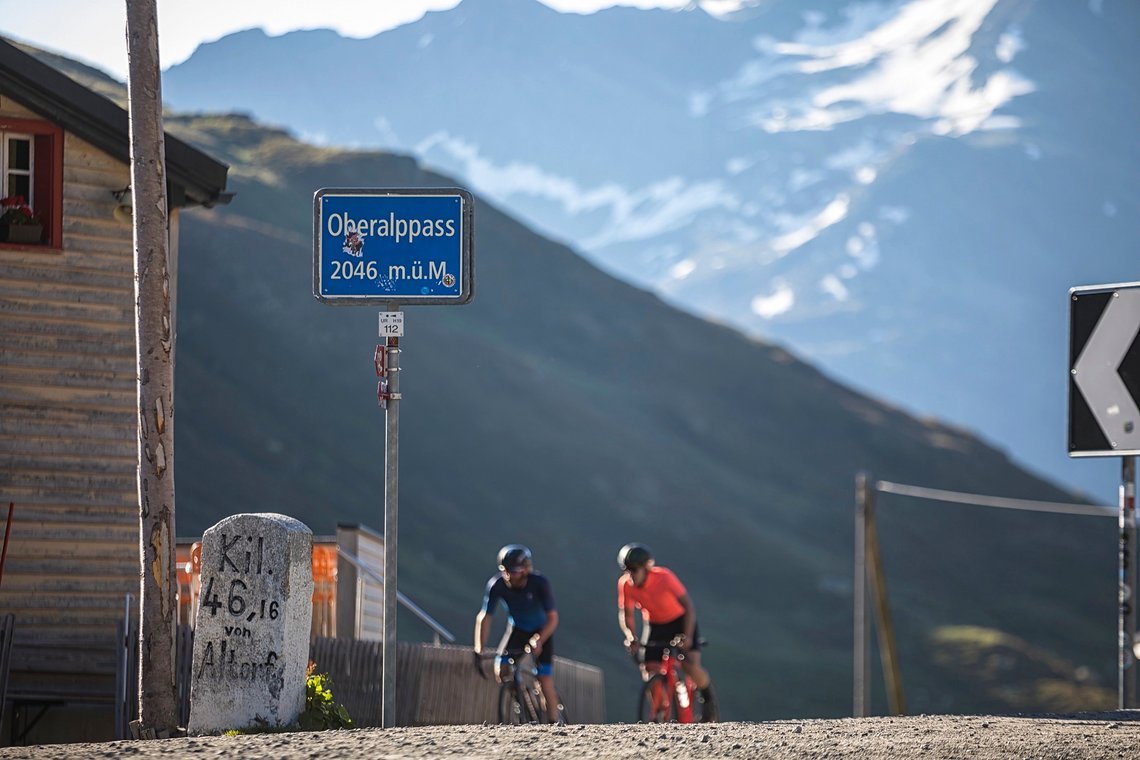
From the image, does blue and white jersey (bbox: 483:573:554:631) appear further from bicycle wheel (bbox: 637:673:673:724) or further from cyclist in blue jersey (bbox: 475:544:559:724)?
bicycle wheel (bbox: 637:673:673:724)

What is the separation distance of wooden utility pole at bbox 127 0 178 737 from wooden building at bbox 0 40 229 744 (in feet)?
24.0

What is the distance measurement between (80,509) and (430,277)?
9.13 metres

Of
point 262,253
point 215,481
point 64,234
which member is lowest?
point 215,481

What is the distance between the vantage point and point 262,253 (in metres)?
99.4

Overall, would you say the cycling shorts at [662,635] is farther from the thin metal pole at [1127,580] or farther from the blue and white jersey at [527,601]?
the thin metal pole at [1127,580]

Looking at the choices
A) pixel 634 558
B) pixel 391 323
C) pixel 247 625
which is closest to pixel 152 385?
pixel 391 323

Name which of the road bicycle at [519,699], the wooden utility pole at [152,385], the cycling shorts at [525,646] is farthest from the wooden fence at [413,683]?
the wooden utility pole at [152,385]

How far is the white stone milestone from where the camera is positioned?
32.5 ft

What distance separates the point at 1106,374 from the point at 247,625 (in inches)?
189

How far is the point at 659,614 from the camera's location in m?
15.1

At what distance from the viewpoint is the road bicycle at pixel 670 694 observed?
14.8m

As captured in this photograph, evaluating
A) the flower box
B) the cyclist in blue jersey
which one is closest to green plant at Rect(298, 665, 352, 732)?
the cyclist in blue jersey

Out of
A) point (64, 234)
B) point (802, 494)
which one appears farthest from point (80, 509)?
point (802, 494)

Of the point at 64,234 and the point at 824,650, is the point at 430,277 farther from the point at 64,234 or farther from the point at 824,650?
the point at 824,650
